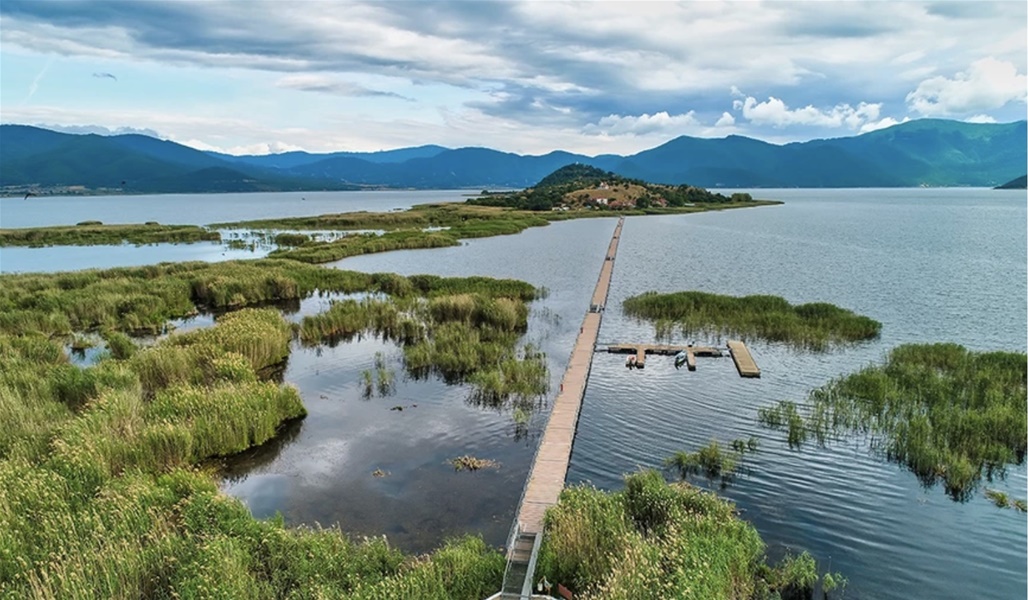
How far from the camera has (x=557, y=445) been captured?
63.0ft

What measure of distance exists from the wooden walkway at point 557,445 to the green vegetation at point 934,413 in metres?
7.34

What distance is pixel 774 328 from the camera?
34.6 m

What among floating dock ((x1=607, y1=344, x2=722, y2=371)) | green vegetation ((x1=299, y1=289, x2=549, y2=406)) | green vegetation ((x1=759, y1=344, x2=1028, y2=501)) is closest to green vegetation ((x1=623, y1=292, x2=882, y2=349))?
floating dock ((x1=607, y1=344, x2=722, y2=371))

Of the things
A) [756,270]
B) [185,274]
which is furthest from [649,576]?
[756,270]

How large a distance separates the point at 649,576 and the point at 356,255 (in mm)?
65515

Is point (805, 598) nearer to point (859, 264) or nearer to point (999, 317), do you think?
point (999, 317)

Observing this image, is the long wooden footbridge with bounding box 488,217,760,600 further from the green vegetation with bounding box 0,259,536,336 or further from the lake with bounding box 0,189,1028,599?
the green vegetation with bounding box 0,259,536,336

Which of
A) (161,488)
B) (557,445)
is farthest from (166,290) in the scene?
(557,445)

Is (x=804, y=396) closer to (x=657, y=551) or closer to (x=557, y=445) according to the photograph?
(x=557, y=445)

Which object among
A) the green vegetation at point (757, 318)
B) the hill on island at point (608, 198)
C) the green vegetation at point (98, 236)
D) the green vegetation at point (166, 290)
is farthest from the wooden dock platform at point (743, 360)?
the hill on island at point (608, 198)

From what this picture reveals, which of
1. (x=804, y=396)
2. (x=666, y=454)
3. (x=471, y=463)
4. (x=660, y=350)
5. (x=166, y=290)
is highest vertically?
(x=166, y=290)

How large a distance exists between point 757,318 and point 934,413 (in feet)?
51.1

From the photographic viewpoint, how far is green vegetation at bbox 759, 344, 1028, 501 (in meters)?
18.5

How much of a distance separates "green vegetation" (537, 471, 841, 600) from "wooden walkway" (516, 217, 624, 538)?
0.97 meters
